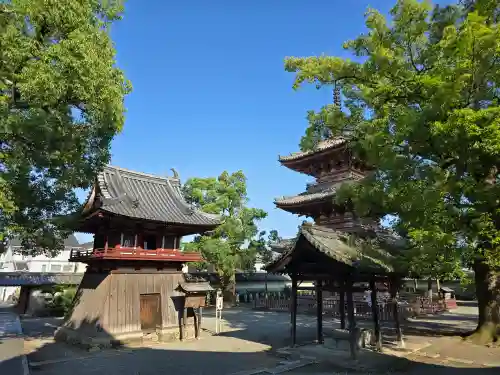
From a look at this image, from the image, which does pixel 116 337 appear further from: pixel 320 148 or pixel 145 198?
pixel 320 148

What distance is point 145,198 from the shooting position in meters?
20.2

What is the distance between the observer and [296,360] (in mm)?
12562

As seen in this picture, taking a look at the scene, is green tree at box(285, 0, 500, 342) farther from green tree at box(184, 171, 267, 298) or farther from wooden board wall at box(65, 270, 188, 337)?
green tree at box(184, 171, 267, 298)

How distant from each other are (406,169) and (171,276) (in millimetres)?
14153

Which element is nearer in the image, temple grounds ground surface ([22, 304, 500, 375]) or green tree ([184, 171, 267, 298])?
temple grounds ground surface ([22, 304, 500, 375])

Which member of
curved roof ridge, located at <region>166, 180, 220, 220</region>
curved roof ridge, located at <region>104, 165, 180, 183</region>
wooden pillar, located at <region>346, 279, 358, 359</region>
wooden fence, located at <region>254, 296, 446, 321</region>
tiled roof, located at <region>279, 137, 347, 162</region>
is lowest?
Answer: wooden fence, located at <region>254, 296, 446, 321</region>

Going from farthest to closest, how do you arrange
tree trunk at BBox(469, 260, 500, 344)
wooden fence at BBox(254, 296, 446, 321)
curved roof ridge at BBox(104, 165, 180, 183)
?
wooden fence at BBox(254, 296, 446, 321)
curved roof ridge at BBox(104, 165, 180, 183)
tree trunk at BBox(469, 260, 500, 344)

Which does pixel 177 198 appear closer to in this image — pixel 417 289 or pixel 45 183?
pixel 45 183

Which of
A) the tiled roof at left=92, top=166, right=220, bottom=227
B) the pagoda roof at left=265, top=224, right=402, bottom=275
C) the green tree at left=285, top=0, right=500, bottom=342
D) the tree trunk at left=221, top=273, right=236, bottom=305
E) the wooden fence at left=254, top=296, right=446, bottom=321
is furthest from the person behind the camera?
the tree trunk at left=221, top=273, right=236, bottom=305

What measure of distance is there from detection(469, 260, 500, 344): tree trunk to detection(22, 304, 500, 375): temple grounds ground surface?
86cm

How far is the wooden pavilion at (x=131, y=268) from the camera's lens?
17078 millimetres

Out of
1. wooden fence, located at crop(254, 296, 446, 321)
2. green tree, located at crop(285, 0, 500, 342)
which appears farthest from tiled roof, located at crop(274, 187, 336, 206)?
green tree, located at crop(285, 0, 500, 342)

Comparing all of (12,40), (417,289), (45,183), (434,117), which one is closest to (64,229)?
(45,183)

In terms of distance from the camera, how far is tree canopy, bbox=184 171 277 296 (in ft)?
107
